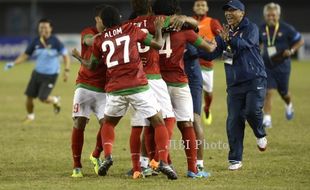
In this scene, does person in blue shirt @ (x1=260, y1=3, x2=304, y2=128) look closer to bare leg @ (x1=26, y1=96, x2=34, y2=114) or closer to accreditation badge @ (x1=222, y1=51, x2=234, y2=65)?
bare leg @ (x1=26, y1=96, x2=34, y2=114)

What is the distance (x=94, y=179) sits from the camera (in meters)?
10.4

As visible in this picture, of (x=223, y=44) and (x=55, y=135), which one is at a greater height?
(x=223, y=44)

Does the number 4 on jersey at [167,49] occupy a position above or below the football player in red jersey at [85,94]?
above

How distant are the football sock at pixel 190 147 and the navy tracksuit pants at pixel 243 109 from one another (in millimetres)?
1096

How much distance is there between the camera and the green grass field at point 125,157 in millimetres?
9984

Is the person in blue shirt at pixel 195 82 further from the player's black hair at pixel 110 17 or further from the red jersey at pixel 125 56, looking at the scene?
the player's black hair at pixel 110 17

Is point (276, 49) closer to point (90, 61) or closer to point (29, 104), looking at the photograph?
point (29, 104)

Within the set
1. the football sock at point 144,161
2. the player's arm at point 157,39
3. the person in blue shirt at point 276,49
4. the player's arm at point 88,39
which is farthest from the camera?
the person in blue shirt at point 276,49

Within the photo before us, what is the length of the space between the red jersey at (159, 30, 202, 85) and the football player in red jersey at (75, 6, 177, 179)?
337 millimetres

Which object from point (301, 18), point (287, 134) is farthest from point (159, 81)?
point (301, 18)

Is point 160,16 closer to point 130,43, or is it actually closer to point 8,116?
point 130,43

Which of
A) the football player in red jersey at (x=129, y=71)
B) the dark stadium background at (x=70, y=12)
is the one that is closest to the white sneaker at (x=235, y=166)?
the football player in red jersey at (x=129, y=71)

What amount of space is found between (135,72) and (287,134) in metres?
6.26

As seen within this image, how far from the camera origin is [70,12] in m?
51.8
